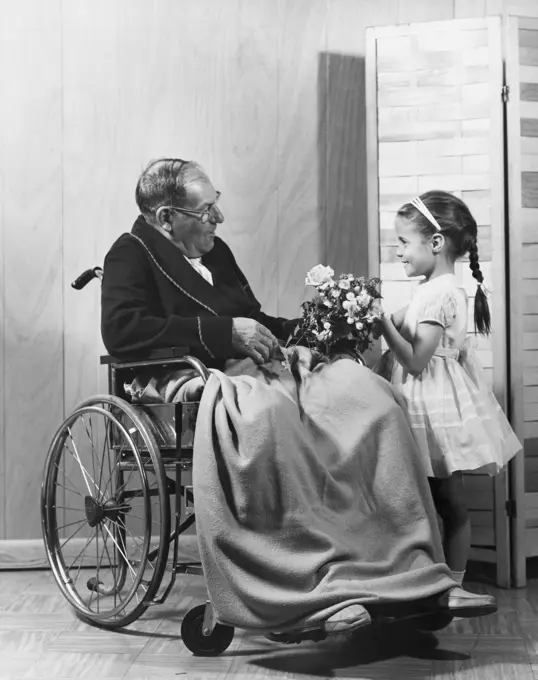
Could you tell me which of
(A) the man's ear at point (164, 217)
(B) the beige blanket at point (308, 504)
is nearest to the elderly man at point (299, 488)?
(B) the beige blanket at point (308, 504)

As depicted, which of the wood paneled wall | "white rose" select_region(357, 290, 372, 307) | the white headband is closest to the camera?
"white rose" select_region(357, 290, 372, 307)

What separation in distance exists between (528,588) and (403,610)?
1038mm

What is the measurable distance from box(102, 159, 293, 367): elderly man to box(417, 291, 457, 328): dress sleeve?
42 centimetres

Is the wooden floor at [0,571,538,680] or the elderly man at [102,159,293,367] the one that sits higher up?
the elderly man at [102,159,293,367]

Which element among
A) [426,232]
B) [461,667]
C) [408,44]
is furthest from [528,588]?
[408,44]

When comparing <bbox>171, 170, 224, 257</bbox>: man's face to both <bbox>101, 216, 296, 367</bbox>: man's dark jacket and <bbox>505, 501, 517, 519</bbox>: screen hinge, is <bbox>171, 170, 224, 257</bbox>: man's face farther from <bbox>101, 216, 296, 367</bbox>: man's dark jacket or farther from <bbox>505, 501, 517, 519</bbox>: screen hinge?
<bbox>505, 501, 517, 519</bbox>: screen hinge

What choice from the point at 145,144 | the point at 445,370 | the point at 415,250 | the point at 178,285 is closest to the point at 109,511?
the point at 178,285

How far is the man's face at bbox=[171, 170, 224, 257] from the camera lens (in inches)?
109

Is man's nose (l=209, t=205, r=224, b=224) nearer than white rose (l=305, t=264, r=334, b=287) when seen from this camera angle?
No

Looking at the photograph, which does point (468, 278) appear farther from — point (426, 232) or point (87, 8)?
point (87, 8)

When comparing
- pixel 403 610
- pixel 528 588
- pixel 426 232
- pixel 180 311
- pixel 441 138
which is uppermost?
pixel 441 138

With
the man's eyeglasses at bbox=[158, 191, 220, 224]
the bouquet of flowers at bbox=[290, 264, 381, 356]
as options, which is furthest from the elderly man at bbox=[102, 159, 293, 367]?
the bouquet of flowers at bbox=[290, 264, 381, 356]

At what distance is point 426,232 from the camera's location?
107 inches

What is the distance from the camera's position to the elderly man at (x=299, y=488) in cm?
205
